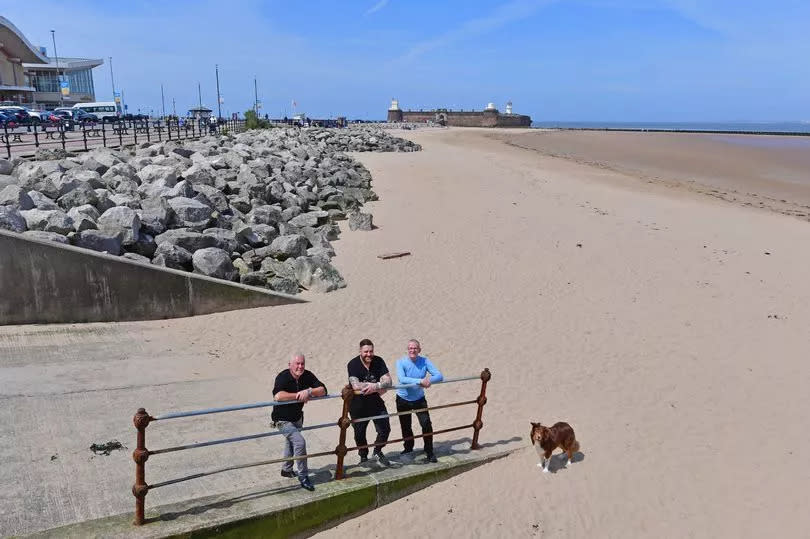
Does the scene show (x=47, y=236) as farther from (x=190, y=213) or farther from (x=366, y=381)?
(x=366, y=381)

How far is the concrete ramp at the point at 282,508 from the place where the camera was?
4.52m

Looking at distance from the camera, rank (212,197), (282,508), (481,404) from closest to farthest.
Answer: (282,508) < (481,404) < (212,197)

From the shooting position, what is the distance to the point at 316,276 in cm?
1186

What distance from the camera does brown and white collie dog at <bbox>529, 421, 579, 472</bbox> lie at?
6250 mm

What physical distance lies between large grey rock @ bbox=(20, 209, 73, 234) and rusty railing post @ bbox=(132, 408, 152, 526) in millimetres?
6897

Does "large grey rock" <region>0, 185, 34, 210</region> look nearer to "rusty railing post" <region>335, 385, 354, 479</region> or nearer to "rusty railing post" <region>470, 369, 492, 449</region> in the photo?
"rusty railing post" <region>335, 385, 354, 479</region>

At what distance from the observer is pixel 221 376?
832 cm

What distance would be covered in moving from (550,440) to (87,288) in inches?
279

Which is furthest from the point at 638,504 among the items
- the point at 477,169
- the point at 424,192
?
the point at 477,169

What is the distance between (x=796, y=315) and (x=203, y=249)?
11031 mm

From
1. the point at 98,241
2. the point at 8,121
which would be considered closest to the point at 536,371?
the point at 98,241

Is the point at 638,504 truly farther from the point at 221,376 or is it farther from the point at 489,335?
the point at 221,376

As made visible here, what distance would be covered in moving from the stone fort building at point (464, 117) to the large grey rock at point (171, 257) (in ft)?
301

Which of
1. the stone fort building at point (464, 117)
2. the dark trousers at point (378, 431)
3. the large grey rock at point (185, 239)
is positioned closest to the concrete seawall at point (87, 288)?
the large grey rock at point (185, 239)
